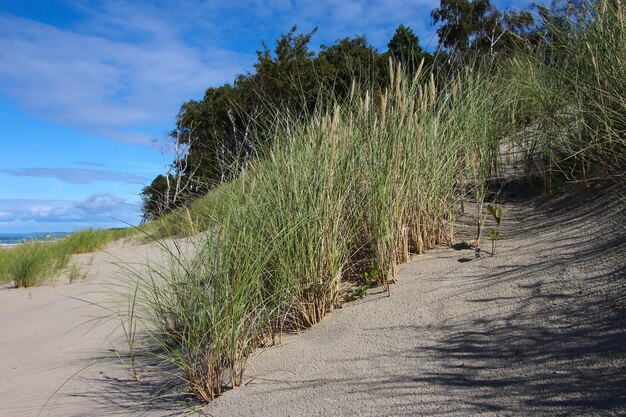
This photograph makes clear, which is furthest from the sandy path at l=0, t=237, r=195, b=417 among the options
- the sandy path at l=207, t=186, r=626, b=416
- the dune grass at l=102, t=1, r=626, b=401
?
the sandy path at l=207, t=186, r=626, b=416

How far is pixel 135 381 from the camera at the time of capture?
12.0 ft

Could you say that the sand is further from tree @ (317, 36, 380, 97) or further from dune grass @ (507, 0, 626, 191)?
tree @ (317, 36, 380, 97)

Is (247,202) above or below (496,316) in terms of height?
above

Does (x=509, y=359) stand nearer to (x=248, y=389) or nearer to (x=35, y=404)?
(x=248, y=389)

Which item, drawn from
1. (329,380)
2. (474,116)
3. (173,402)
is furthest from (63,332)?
(474,116)

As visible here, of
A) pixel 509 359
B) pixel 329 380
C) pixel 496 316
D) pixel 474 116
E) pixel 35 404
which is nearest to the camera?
pixel 509 359

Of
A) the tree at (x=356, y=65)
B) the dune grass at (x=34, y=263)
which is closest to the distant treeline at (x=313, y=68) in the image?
the tree at (x=356, y=65)

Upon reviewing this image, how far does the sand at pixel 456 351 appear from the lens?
258 centimetres

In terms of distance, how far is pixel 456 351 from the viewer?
9.89ft

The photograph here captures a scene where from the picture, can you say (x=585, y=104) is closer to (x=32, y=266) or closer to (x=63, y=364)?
(x=63, y=364)

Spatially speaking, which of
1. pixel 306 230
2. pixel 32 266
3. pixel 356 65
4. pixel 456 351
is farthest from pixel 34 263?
pixel 456 351

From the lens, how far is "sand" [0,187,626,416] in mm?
2576

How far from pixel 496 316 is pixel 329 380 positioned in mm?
1053

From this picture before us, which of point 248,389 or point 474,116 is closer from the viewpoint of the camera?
point 248,389
